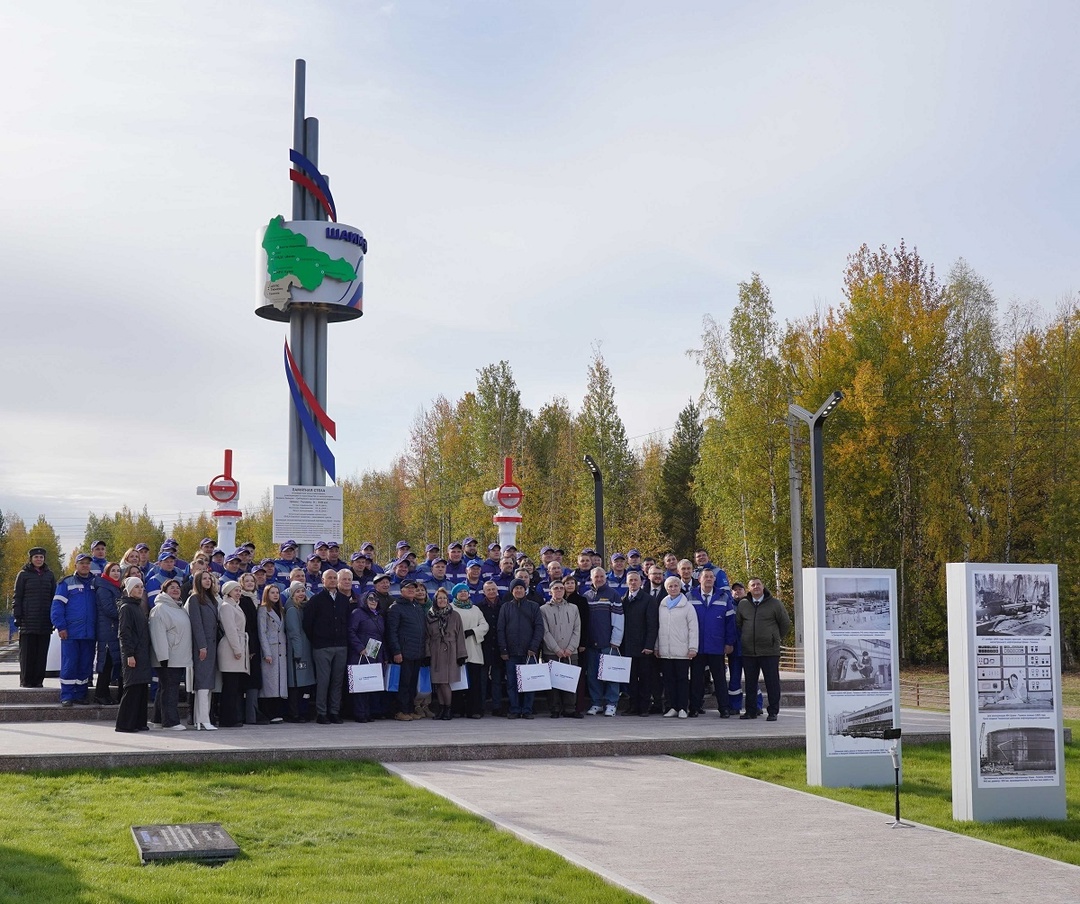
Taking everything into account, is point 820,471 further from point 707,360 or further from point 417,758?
point 707,360

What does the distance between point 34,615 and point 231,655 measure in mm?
3665

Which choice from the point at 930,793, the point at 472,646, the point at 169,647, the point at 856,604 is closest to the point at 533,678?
the point at 472,646

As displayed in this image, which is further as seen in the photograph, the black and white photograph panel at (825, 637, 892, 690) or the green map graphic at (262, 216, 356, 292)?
the green map graphic at (262, 216, 356, 292)

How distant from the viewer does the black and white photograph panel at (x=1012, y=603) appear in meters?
9.88

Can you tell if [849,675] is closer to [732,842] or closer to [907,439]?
[732,842]

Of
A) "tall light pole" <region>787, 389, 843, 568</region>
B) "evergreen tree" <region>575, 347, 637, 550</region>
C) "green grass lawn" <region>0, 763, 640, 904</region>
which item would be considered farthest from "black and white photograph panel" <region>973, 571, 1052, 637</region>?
"evergreen tree" <region>575, 347, 637, 550</region>

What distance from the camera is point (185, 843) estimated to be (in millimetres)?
7895

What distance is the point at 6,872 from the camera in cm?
723

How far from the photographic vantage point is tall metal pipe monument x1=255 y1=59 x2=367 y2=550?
2570 centimetres

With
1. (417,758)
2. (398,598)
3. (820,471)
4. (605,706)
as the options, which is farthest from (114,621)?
(820,471)

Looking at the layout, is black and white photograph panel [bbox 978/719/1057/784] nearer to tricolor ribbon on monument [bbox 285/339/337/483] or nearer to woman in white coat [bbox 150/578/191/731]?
woman in white coat [bbox 150/578/191/731]

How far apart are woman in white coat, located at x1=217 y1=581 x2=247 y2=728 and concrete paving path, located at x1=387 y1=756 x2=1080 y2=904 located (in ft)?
10.6

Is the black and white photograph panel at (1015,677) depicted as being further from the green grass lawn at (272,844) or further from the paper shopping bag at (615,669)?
the paper shopping bag at (615,669)

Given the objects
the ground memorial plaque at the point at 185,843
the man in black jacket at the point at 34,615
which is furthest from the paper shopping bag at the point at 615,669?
the ground memorial plaque at the point at 185,843
